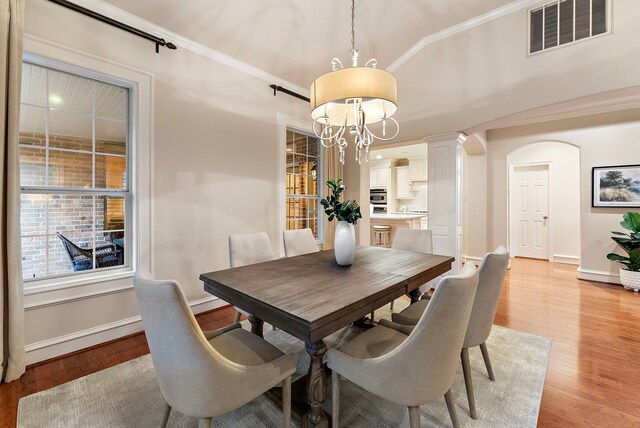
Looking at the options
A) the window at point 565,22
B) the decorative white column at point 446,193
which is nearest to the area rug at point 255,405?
the decorative white column at point 446,193

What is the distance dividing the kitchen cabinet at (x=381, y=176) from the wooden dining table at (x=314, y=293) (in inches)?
241

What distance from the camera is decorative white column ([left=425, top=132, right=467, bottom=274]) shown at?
12.3 feet

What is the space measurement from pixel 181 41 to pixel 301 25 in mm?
1277

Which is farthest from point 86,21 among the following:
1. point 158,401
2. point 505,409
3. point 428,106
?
point 505,409

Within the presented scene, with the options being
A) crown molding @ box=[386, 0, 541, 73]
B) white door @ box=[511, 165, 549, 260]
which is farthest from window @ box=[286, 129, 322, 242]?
white door @ box=[511, 165, 549, 260]

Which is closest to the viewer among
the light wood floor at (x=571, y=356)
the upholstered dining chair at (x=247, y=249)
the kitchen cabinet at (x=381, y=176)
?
the light wood floor at (x=571, y=356)

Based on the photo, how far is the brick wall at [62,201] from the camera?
2264mm

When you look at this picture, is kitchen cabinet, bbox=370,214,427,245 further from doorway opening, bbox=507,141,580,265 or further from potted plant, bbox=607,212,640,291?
potted plant, bbox=607,212,640,291

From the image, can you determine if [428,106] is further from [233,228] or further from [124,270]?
[124,270]

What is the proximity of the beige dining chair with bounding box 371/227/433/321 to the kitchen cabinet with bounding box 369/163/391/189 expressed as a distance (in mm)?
5258

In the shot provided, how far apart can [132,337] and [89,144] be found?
71.0 inches

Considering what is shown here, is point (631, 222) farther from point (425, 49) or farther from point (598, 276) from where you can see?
point (425, 49)

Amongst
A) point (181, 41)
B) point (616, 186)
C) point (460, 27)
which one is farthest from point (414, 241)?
point (616, 186)

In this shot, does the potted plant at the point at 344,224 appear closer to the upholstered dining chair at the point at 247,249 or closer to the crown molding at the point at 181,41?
the upholstered dining chair at the point at 247,249
